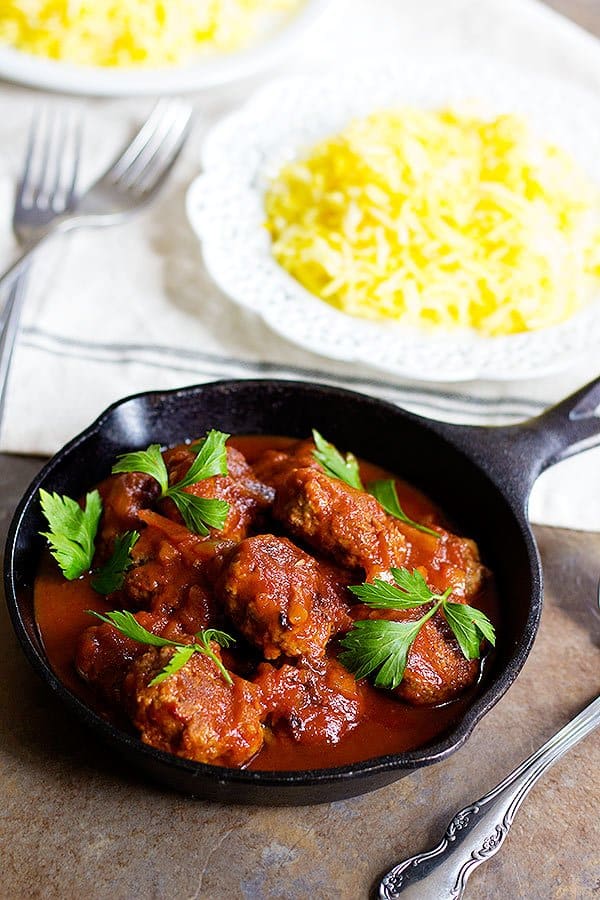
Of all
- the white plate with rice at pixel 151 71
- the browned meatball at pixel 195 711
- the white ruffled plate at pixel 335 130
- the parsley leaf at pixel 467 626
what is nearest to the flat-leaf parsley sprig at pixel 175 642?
the browned meatball at pixel 195 711

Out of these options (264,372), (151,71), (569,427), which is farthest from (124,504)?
(151,71)

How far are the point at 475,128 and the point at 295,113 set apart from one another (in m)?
0.76

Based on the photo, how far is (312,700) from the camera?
7.59 feet

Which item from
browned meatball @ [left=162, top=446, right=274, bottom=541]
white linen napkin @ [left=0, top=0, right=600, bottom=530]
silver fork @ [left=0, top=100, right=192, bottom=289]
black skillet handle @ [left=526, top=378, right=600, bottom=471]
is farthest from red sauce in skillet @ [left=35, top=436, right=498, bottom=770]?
silver fork @ [left=0, top=100, right=192, bottom=289]

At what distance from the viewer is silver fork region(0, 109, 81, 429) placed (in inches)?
142

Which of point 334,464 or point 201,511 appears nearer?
point 201,511

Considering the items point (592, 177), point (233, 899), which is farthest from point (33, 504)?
point (592, 177)

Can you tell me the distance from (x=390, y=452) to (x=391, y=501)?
25 cm

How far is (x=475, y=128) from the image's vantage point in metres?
3.93

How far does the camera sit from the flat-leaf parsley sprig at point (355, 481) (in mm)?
2732

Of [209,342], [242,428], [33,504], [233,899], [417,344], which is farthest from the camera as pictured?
[209,342]

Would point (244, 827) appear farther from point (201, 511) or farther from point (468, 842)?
point (201, 511)

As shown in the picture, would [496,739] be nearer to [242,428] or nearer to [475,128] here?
[242,428]

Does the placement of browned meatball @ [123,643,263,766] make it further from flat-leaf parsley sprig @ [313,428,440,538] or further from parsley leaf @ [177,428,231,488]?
flat-leaf parsley sprig @ [313,428,440,538]
